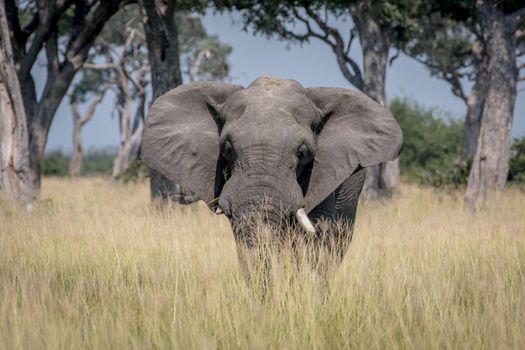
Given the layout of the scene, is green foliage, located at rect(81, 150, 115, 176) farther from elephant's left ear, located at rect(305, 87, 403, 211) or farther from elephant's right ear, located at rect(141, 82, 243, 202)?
elephant's left ear, located at rect(305, 87, 403, 211)

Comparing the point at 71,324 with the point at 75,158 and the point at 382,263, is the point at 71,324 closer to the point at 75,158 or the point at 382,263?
the point at 382,263

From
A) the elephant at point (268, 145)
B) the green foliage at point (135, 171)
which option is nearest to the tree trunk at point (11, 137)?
the elephant at point (268, 145)

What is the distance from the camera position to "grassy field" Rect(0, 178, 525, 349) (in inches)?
168

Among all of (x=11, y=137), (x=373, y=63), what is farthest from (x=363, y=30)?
(x=11, y=137)

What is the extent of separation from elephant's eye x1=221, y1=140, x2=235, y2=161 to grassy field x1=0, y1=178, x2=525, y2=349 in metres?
0.89

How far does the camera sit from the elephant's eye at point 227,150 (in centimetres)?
580

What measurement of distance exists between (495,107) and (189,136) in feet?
32.3

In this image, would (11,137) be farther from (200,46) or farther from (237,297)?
(200,46)

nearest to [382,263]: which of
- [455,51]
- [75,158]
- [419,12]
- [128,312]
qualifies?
[128,312]

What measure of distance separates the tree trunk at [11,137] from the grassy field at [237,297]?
165 inches

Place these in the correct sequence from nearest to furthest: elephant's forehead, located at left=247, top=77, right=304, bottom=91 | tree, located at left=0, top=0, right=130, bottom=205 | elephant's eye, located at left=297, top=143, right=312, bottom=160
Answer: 1. elephant's eye, located at left=297, top=143, right=312, bottom=160
2. elephant's forehead, located at left=247, top=77, right=304, bottom=91
3. tree, located at left=0, top=0, right=130, bottom=205

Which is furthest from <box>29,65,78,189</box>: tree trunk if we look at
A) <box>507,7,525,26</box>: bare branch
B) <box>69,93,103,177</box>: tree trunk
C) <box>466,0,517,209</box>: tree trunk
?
<box>69,93,103,177</box>: tree trunk

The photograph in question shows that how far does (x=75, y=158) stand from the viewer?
35.3 metres

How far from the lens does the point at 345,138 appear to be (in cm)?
616
